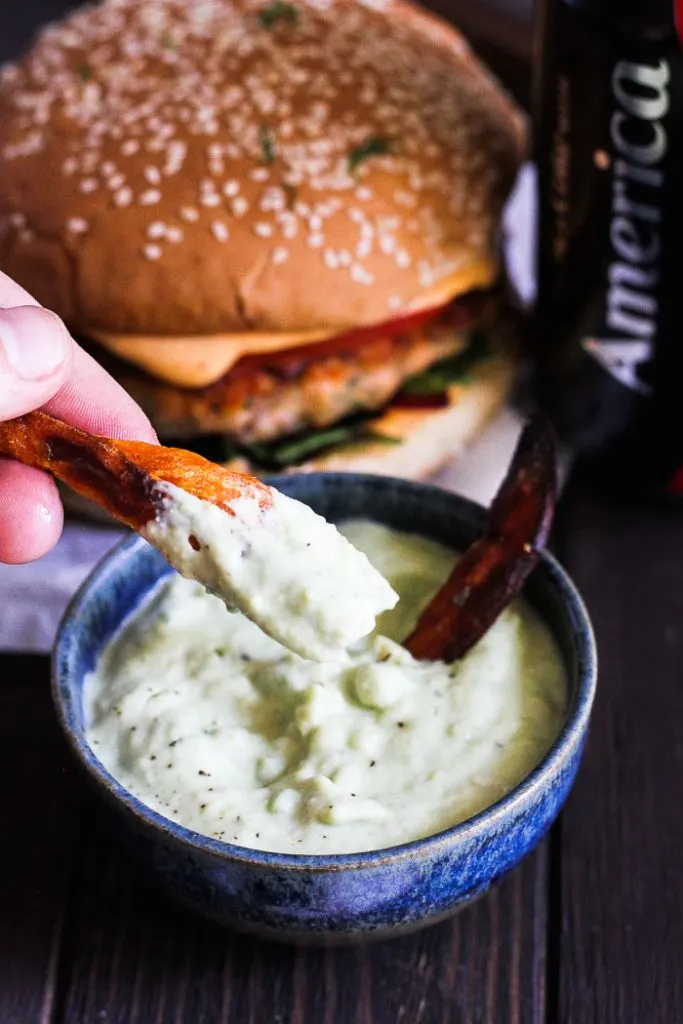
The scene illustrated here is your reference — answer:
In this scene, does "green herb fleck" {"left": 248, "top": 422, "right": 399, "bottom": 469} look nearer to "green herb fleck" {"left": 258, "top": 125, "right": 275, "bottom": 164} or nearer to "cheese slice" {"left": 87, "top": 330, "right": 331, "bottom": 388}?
"cheese slice" {"left": 87, "top": 330, "right": 331, "bottom": 388}

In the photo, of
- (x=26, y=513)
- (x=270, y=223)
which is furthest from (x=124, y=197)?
(x=26, y=513)

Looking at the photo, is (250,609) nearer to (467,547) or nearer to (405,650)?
(405,650)

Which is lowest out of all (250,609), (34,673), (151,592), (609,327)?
(34,673)

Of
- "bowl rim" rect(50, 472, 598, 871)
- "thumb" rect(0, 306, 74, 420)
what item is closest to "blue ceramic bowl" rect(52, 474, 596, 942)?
"bowl rim" rect(50, 472, 598, 871)

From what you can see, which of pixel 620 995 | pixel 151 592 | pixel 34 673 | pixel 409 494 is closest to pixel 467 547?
pixel 409 494

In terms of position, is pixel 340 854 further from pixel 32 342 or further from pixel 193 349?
pixel 193 349

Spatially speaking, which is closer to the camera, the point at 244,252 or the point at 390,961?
the point at 390,961
